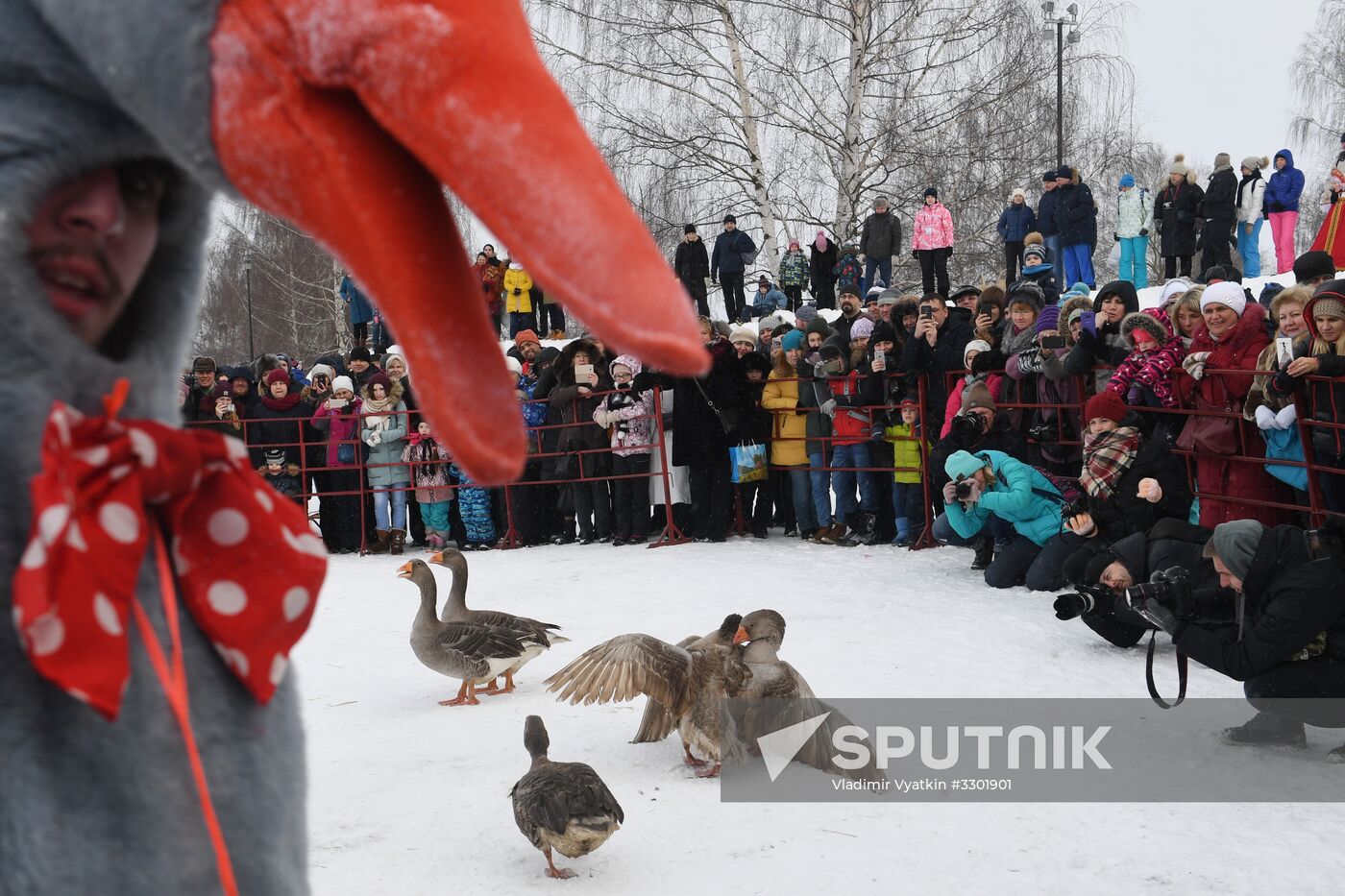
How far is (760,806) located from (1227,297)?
4.19 meters

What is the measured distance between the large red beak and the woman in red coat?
653 cm

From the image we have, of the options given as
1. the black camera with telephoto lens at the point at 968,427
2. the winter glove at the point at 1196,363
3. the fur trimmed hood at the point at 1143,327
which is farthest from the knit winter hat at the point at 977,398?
the winter glove at the point at 1196,363

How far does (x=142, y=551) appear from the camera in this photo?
0.90 meters

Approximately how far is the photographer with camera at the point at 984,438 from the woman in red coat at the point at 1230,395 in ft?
4.78

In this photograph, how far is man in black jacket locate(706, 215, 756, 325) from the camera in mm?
18312

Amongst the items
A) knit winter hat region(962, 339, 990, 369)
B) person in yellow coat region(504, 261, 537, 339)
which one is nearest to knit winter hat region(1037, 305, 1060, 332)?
knit winter hat region(962, 339, 990, 369)

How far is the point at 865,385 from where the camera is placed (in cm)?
960

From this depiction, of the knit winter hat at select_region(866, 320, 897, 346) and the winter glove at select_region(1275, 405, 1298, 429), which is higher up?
the knit winter hat at select_region(866, 320, 897, 346)

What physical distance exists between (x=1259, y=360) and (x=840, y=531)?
395 cm

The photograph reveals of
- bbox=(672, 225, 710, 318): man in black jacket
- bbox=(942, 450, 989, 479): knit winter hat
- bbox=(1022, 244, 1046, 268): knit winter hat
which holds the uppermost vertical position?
bbox=(672, 225, 710, 318): man in black jacket

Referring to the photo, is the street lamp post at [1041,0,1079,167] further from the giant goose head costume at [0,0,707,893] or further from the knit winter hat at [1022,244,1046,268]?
the giant goose head costume at [0,0,707,893]

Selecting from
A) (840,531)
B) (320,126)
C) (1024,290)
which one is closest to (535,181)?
(320,126)

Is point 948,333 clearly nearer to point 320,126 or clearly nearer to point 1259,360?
point 1259,360

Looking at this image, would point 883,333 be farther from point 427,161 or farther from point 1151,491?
point 427,161
